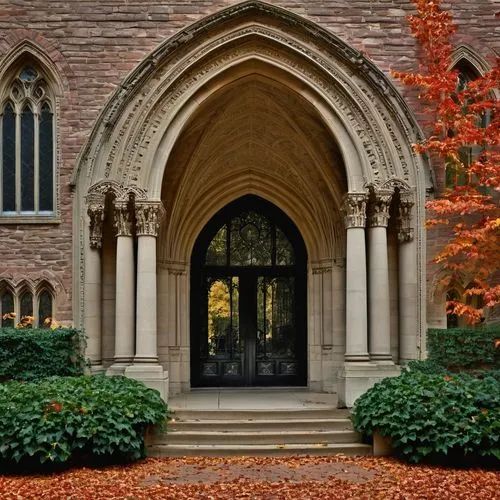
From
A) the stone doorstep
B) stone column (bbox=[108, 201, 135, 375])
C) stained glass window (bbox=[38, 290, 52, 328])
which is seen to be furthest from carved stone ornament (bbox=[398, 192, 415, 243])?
stained glass window (bbox=[38, 290, 52, 328])

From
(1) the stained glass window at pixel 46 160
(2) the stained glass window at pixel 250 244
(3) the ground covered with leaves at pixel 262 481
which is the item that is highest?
(1) the stained glass window at pixel 46 160

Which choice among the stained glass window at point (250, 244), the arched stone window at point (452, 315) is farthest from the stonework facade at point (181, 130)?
the stained glass window at point (250, 244)

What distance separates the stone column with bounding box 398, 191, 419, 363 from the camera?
1295 cm

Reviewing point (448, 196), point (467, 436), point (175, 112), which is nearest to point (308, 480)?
point (467, 436)

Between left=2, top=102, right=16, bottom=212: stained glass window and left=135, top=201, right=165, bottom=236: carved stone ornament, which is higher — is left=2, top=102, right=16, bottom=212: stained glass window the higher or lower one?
the higher one

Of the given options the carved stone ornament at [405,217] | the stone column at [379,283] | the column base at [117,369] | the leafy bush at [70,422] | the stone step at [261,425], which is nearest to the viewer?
the leafy bush at [70,422]

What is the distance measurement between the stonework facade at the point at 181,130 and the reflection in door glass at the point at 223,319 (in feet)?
10.4

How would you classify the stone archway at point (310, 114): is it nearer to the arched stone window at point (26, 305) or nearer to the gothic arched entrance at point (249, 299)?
the arched stone window at point (26, 305)

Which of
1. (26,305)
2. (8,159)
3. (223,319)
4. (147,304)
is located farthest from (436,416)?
(8,159)

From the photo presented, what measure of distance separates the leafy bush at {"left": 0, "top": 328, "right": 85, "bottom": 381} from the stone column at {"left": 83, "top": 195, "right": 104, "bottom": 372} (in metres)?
0.52

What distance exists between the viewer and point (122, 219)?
12562mm

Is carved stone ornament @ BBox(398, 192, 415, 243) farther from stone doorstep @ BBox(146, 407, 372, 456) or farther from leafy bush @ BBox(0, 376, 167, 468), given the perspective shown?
leafy bush @ BBox(0, 376, 167, 468)

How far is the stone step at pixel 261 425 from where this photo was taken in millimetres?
11039

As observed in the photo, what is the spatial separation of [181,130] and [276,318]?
5.12 meters
